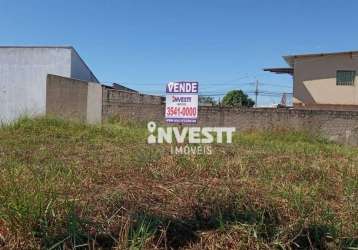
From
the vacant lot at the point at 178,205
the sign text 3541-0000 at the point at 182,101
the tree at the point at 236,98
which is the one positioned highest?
the tree at the point at 236,98

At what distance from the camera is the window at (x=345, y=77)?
20000 mm

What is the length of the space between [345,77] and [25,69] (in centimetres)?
1562

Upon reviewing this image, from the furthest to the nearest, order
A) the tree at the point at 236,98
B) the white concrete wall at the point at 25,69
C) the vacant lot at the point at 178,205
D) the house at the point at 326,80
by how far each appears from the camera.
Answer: the tree at the point at 236,98, the house at the point at 326,80, the white concrete wall at the point at 25,69, the vacant lot at the point at 178,205

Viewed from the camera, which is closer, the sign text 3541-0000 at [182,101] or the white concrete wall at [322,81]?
the sign text 3541-0000 at [182,101]

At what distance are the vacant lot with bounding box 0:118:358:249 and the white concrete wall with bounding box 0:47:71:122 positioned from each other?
13185 millimetres

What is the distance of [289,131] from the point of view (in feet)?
44.1

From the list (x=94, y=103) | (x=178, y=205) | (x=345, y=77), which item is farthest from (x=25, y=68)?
(x=178, y=205)

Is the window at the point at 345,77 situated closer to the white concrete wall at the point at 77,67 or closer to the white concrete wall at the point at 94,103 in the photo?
the white concrete wall at the point at 94,103

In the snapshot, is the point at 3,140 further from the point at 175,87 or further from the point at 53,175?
the point at 53,175

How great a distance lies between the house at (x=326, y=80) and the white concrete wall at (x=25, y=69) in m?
11.7

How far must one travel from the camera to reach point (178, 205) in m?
3.53

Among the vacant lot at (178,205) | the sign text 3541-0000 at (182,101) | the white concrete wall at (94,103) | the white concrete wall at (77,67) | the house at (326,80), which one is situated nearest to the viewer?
the vacant lot at (178,205)

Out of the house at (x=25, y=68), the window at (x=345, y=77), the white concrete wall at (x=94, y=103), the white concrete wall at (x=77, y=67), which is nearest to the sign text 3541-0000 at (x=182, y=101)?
the white concrete wall at (x=94, y=103)

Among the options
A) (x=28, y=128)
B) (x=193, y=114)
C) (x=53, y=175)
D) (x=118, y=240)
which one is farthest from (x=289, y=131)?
(x=118, y=240)
